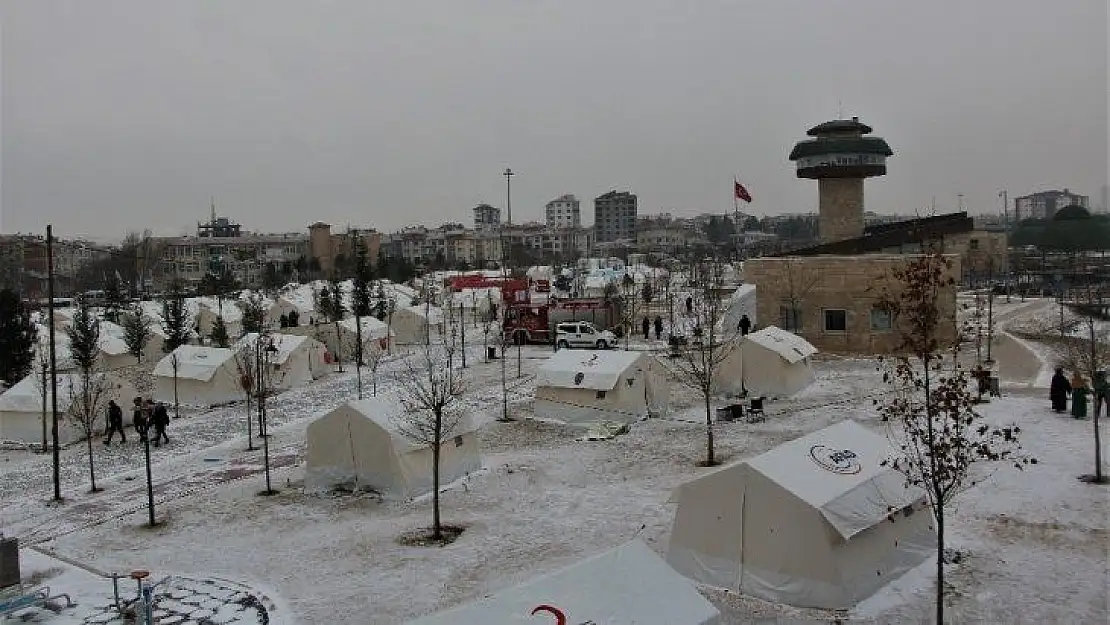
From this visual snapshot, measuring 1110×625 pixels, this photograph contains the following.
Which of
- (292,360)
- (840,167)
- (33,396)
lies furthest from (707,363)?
Answer: (840,167)

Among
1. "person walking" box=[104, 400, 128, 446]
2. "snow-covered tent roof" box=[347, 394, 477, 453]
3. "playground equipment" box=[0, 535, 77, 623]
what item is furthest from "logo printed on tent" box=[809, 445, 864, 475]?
"person walking" box=[104, 400, 128, 446]

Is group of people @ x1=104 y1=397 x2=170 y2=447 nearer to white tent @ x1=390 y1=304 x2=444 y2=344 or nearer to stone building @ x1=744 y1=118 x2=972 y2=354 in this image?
stone building @ x1=744 y1=118 x2=972 y2=354

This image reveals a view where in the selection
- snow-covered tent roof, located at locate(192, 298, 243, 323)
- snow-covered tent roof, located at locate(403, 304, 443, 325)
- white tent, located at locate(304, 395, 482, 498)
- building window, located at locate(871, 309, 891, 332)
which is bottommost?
white tent, located at locate(304, 395, 482, 498)

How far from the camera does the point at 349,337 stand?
123 ft

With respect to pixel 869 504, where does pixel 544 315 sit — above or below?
above

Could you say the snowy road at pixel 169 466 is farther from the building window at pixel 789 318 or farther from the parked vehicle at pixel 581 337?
the building window at pixel 789 318

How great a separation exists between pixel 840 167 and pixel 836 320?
65.7 feet

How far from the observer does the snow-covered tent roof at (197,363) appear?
1155 inches

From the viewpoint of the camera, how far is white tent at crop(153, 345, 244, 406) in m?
29.4

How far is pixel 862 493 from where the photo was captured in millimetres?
11609

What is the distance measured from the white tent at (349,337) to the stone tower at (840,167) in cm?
2937

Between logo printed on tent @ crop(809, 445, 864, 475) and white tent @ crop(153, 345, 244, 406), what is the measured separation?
73.4 feet

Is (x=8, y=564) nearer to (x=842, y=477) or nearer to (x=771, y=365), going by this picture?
(x=842, y=477)

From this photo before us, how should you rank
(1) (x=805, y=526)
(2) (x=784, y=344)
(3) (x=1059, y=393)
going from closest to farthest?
(1) (x=805, y=526) < (3) (x=1059, y=393) < (2) (x=784, y=344)
